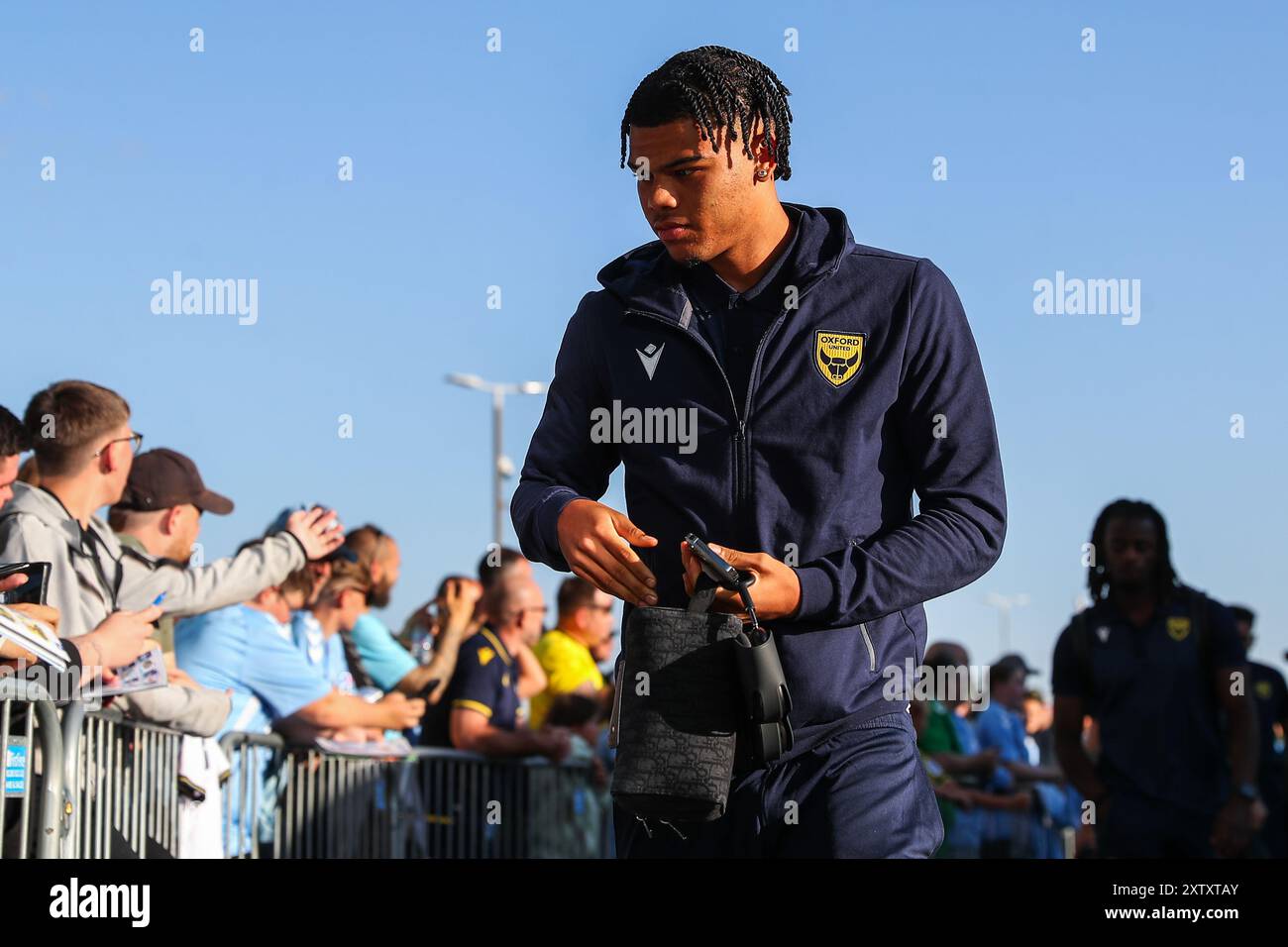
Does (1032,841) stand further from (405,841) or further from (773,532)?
(773,532)

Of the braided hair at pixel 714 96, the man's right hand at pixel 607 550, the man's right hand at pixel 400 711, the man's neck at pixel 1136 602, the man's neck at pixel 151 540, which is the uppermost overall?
the braided hair at pixel 714 96

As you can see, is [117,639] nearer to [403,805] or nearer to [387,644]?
[403,805]

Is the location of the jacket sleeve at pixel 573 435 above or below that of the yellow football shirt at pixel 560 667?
above

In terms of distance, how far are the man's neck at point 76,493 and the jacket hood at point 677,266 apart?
3194 mm

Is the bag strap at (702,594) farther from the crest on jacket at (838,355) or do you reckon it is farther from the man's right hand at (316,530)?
the man's right hand at (316,530)

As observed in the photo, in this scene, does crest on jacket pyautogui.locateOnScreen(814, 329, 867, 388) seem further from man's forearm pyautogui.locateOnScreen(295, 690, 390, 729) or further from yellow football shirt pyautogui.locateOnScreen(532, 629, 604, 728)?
yellow football shirt pyautogui.locateOnScreen(532, 629, 604, 728)

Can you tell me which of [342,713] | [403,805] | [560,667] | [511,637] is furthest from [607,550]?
[560,667]

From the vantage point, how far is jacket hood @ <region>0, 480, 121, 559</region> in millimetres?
6051

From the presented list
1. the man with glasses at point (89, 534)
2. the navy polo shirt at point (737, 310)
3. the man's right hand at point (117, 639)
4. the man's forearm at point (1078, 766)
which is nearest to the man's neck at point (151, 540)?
the man with glasses at point (89, 534)

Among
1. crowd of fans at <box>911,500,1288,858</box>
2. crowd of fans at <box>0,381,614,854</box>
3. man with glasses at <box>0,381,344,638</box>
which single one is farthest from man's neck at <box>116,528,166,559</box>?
crowd of fans at <box>911,500,1288,858</box>

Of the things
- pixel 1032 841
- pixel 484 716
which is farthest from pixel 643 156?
pixel 1032 841

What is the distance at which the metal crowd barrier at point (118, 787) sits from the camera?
5.59 m

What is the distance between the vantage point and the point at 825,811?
3266 millimetres
